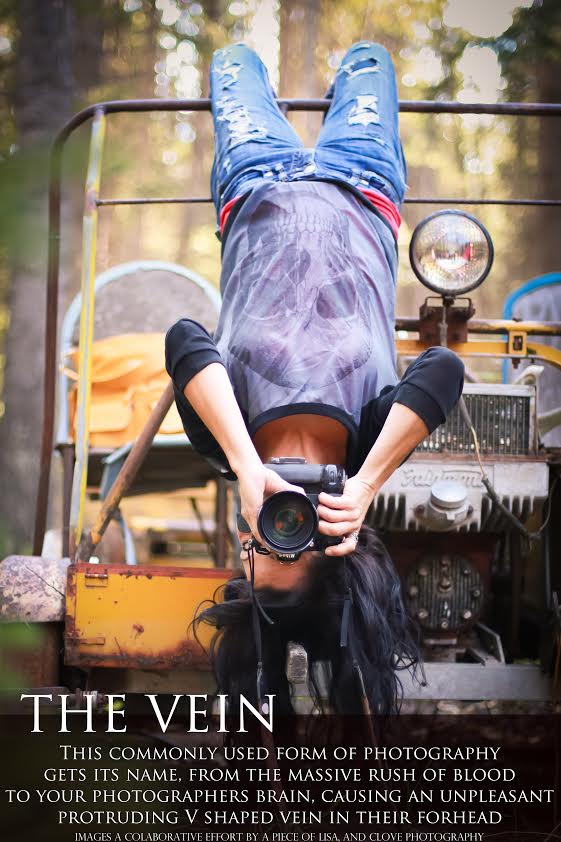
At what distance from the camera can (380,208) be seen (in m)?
2.72

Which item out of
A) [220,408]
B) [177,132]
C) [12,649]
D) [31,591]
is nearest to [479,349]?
[220,408]

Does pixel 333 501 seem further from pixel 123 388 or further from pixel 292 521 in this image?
pixel 123 388

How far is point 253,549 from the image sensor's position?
208 centimetres

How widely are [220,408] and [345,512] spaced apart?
38 centimetres

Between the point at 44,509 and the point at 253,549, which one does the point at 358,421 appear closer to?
the point at 253,549

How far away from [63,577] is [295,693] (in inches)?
33.6

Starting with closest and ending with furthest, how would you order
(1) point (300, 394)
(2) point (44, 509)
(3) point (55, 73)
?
(1) point (300, 394) < (2) point (44, 509) < (3) point (55, 73)

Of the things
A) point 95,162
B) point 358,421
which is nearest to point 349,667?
point 358,421

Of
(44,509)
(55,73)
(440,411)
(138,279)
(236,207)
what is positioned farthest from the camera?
(55,73)

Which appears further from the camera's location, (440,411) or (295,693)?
(295,693)

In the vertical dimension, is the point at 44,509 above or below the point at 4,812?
above

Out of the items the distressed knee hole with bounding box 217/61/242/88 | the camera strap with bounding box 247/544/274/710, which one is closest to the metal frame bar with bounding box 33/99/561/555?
the distressed knee hole with bounding box 217/61/242/88

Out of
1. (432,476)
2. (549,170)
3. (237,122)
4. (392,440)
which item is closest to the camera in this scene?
(392,440)

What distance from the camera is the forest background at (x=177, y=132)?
1596mm
